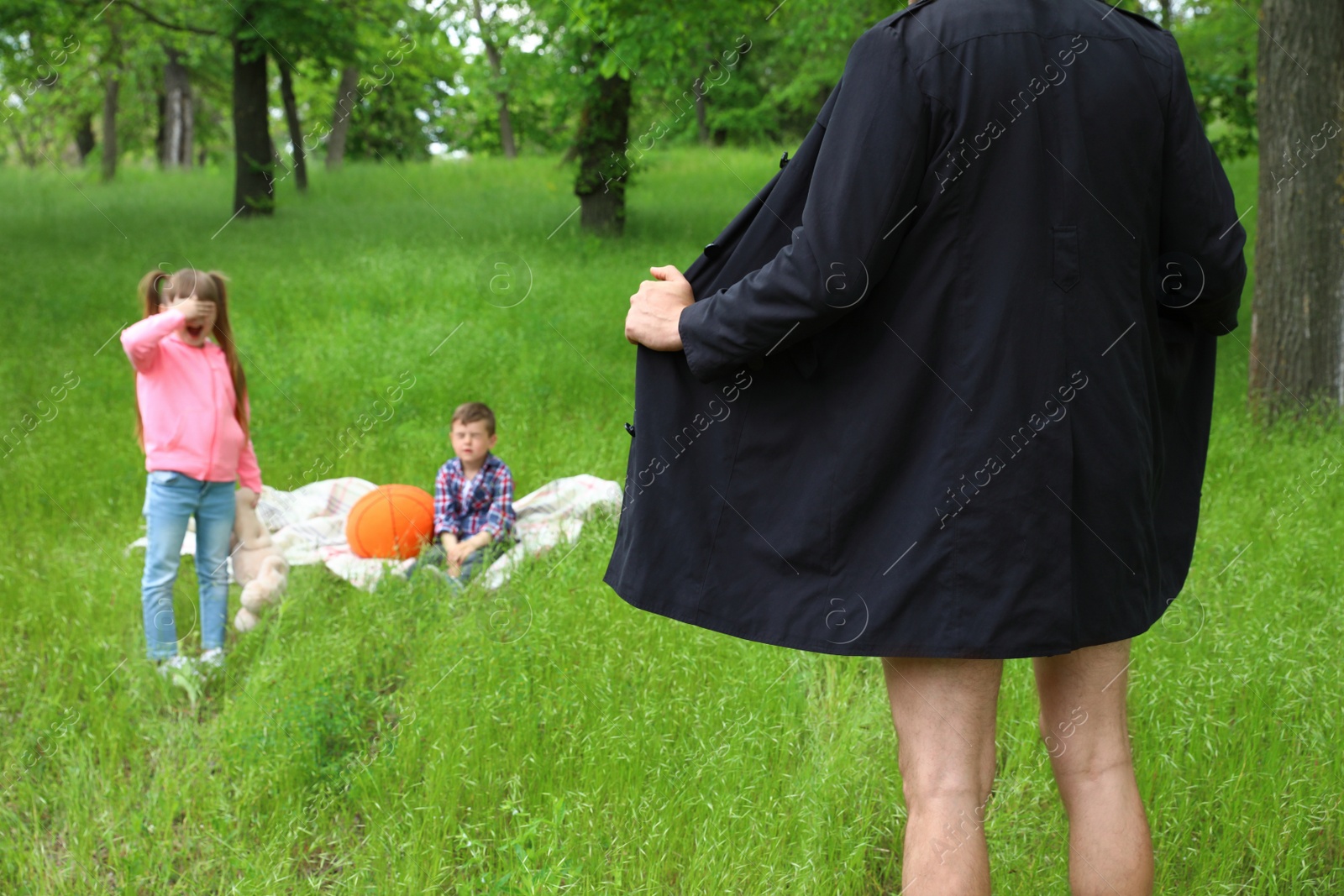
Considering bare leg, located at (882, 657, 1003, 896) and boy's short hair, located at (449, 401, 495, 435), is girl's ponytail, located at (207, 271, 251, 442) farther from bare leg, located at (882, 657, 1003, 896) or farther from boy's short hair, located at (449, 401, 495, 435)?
bare leg, located at (882, 657, 1003, 896)

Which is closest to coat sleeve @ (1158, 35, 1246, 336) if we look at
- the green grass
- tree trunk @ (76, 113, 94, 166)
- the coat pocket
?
the coat pocket

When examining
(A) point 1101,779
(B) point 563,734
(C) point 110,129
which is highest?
(A) point 1101,779

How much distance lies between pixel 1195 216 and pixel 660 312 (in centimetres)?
91

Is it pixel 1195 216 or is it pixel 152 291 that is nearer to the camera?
pixel 1195 216

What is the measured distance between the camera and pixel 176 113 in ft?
94.5

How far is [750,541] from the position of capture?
1.80 metres

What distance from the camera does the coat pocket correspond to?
1.65m

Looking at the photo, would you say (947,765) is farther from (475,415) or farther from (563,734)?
(475,415)

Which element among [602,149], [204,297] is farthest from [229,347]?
[602,149]

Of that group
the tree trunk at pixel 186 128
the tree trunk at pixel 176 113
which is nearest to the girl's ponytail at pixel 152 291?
the tree trunk at pixel 176 113

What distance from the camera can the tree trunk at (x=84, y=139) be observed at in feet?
111

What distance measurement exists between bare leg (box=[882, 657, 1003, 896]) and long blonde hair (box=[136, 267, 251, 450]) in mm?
3521

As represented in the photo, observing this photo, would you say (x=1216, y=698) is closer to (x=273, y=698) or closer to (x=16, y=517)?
(x=273, y=698)

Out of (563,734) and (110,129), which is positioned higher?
(563,734)
